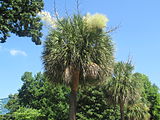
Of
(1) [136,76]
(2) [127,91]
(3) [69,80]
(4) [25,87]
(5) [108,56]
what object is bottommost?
(3) [69,80]

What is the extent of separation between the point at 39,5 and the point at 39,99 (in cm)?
2306

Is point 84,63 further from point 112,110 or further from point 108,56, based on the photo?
Answer: point 112,110

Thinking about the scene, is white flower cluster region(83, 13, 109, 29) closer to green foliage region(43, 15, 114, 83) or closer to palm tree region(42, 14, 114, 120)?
palm tree region(42, 14, 114, 120)

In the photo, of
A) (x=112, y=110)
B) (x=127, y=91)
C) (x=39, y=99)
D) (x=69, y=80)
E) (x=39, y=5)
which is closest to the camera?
(x=69, y=80)

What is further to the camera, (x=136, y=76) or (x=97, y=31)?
(x=136, y=76)

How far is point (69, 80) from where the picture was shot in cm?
1052

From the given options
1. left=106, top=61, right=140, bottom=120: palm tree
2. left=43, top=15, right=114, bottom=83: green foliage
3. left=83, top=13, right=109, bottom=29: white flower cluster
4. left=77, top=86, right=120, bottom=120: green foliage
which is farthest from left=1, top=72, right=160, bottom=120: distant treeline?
left=83, top=13, right=109, bottom=29: white flower cluster

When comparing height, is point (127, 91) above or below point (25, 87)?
below

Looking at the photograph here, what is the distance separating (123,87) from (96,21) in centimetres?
1159

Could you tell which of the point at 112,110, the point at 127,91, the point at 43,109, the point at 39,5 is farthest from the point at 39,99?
the point at 39,5

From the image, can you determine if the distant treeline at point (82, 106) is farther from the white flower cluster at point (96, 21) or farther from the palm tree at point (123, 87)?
the white flower cluster at point (96, 21)

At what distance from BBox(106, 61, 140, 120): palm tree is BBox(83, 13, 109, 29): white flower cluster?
10253 mm

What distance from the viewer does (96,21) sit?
34.7 ft

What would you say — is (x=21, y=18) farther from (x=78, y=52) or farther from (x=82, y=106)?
(x=82, y=106)
